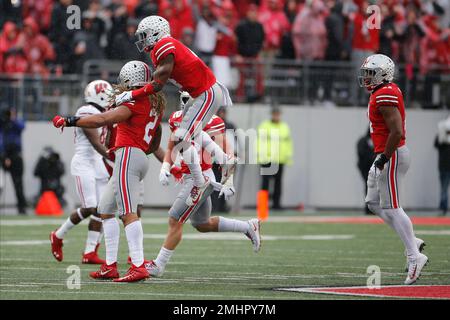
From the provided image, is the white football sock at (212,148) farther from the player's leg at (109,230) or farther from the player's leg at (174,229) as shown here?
the player's leg at (109,230)

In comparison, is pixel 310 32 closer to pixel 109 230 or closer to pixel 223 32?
pixel 223 32

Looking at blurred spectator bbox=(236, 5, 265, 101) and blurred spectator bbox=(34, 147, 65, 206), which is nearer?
blurred spectator bbox=(236, 5, 265, 101)

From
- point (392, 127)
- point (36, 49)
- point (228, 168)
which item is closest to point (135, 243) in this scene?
point (228, 168)

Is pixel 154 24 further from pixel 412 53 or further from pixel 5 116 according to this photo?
pixel 412 53

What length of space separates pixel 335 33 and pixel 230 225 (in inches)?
475

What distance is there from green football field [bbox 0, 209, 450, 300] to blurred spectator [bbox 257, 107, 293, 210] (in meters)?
3.25

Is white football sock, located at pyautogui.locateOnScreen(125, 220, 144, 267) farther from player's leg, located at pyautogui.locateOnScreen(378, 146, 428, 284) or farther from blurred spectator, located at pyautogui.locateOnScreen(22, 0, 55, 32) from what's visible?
blurred spectator, located at pyautogui.locateOnScreen(22, 0, 55, 32)

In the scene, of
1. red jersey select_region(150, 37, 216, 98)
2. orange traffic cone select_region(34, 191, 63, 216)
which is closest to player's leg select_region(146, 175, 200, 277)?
red jersey select_region(150, 37, 216, 98)

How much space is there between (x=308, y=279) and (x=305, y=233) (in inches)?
286

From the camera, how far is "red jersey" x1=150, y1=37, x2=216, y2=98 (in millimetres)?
11273

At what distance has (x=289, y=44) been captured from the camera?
24.3 m

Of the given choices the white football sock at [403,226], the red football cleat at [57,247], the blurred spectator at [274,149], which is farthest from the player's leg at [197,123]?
the blurred spectator at [274,149]

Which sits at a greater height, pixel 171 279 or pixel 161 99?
pixel 161 99
